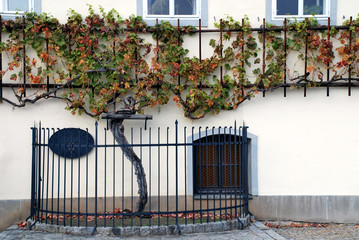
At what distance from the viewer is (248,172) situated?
883 centimetres

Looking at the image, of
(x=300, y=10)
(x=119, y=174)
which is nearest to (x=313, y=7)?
(x=300, y=10)

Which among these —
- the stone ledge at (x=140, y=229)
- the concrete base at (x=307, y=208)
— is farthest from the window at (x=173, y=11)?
the stone ledge at (x=140, y=229)

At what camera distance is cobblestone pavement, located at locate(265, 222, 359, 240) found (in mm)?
7678

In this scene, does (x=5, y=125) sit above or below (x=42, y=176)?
above

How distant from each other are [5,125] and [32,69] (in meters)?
1.09

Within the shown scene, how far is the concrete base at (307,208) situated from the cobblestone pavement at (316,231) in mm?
154

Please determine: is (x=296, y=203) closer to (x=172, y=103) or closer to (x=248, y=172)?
(x=248, y=172)

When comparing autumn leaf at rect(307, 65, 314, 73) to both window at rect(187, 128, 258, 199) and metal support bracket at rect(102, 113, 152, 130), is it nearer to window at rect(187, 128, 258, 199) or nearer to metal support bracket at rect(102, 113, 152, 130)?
window at rect(187, 128, 258, 199)

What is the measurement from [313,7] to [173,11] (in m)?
2.59

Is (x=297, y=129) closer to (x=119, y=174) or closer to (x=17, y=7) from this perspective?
(x=119, y=174)

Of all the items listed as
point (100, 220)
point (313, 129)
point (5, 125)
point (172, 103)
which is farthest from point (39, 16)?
point (313, 129)

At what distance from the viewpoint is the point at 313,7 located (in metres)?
8.89

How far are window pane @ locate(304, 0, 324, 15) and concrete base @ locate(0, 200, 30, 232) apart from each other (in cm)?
610

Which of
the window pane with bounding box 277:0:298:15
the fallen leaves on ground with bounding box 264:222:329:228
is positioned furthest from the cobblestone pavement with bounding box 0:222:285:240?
the window pane with bounding box 277:0:298:15
